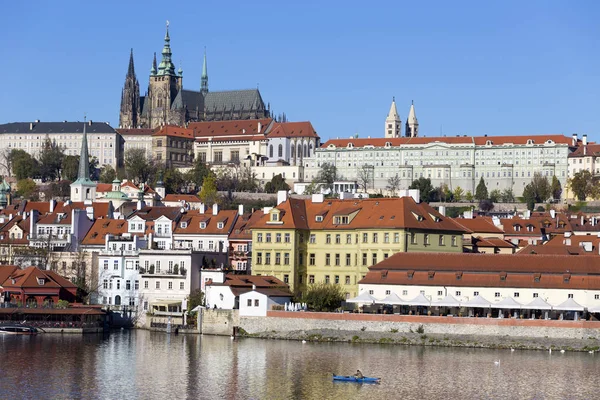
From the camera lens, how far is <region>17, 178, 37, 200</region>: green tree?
170875mm

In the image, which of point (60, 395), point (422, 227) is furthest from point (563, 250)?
point (60, 395)

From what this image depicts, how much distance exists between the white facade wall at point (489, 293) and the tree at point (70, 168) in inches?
4899

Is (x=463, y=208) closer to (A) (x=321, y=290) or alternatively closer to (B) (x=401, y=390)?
(A) (x=321, y=290)

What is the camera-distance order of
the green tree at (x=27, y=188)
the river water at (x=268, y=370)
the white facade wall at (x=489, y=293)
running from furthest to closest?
the green tree at (x=27, y=188) → the white facade wall at (x=489, y=293) → the river water at (x=268, y=370)

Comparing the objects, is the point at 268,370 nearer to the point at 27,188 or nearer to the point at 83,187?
the point at 83,187

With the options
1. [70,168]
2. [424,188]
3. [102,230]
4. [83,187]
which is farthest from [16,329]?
[70,168]

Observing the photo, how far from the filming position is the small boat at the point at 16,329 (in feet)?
224

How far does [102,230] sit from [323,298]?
21.0 m

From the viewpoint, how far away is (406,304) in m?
67.7

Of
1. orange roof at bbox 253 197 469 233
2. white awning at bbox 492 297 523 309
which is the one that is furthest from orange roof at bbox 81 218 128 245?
white awning at bbox 492 297 523 309

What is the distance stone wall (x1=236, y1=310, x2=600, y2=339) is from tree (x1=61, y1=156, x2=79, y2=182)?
123410mm

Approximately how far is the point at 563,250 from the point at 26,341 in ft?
103

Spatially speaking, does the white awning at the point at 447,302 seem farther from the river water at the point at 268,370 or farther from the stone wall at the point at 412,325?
the river water at the point at 268,370

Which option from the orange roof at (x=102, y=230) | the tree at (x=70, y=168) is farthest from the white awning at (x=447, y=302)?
the tree at (x=70, y=168)
